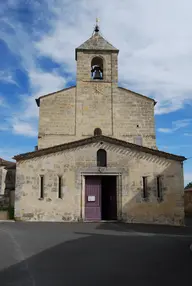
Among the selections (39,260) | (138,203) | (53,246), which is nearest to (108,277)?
(39,260)

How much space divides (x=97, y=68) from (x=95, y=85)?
2.13m

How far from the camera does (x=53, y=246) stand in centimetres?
819

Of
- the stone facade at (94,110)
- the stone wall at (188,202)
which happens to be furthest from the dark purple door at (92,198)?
the stone wall at (188,202)

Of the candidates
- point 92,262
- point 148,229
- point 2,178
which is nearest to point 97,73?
point 2,178

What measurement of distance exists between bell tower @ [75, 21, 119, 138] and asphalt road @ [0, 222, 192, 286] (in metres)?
14.2

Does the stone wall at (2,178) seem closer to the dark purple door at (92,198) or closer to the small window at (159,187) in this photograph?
the dark purple door at (92,198)

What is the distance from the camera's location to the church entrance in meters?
16.4

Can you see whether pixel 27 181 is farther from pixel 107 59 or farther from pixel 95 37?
pixel 95 37

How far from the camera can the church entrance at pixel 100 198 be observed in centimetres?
1641

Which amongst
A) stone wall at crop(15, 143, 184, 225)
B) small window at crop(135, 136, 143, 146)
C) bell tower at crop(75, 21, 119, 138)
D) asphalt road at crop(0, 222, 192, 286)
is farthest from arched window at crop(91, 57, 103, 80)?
asphalt road at crop(0, 222, 192, 286)

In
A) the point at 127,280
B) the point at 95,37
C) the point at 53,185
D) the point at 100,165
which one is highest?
the point at 95,37

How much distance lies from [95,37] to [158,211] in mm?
16238

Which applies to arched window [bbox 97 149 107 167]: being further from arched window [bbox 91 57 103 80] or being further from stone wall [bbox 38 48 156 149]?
arched window [bbox 91 57 103 80]

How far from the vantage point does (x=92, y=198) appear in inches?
652
